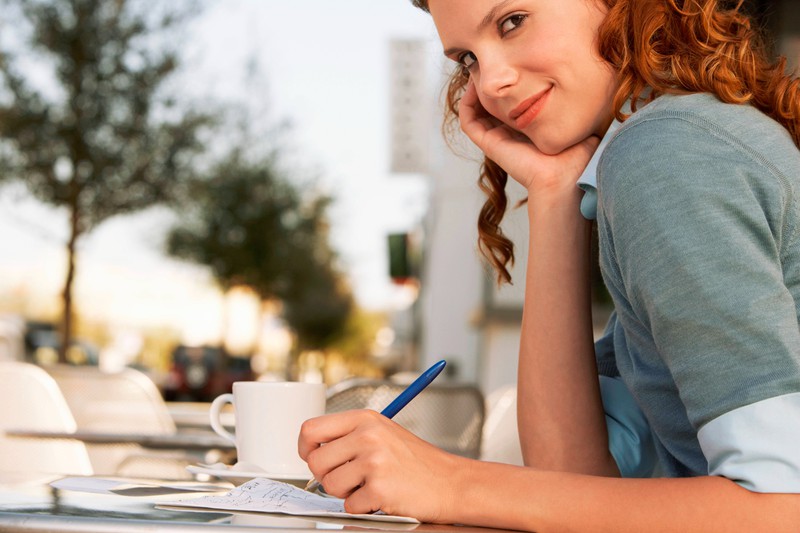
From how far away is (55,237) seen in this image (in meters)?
13.0

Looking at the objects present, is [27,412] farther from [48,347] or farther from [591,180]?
[48,347]

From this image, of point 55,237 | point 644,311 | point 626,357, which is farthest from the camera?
point 55,237

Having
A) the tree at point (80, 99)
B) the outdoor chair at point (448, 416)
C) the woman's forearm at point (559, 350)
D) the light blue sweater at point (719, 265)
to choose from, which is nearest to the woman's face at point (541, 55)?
the woman's forearm at point (559, 350)

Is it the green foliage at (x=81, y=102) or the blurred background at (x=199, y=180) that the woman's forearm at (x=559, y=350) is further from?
the green foliage at (x=81, y=102)

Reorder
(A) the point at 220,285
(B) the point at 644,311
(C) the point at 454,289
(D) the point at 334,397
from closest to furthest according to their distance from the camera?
(B) the point at 644,311
(D) the point at 334,397
(C) the point at 454,289
(A) the point at 220,285

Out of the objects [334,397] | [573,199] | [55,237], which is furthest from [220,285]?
[573,199]

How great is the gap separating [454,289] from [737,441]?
1545cm

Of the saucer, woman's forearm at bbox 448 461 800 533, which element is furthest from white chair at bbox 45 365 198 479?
woman's forearm at bbox 448 461 800 533

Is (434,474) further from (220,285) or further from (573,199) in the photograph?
(220,285)

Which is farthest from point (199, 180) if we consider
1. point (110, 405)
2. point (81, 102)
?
point (110, 405)

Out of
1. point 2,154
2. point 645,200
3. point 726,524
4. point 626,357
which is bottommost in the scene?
point 726,524

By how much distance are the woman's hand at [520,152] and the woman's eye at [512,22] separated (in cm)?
23

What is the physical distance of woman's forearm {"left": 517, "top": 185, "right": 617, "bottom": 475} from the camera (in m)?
1.50

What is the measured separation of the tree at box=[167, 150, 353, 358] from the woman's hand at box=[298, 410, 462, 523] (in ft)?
65.8
